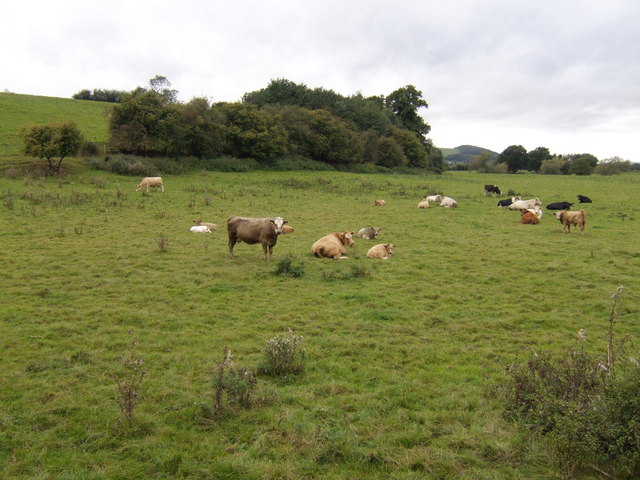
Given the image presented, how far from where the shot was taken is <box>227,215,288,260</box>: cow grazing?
12.1 m

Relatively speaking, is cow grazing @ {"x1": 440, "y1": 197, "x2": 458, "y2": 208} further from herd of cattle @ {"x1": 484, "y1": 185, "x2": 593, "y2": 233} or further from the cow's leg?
the cow's leg

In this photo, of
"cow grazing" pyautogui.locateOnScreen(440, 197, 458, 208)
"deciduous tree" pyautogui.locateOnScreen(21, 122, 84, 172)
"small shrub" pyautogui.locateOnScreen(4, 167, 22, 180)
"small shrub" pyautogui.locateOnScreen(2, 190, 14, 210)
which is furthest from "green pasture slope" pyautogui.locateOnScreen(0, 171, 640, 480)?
"deciduous tree" pyautogui.locateOnScreen(21, 122, 84, 172)

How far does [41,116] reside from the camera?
133 ft

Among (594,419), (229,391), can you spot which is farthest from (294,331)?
(594,419)

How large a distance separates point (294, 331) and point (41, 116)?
45142 mm

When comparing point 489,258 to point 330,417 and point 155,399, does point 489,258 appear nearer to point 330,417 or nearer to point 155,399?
point 330,417

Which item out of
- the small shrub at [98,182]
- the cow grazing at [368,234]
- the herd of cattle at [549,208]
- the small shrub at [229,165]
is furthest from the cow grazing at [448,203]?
the small shrub at [98,182]

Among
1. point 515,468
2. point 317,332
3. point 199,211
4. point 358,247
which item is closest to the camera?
point 515,468

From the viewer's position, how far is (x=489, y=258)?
1273 cm

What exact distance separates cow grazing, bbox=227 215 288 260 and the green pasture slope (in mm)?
665

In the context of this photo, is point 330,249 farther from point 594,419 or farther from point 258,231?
point 594,419

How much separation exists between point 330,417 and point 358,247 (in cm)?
990

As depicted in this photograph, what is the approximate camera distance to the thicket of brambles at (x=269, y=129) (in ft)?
111

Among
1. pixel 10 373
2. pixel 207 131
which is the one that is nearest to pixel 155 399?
pixel 10 373
